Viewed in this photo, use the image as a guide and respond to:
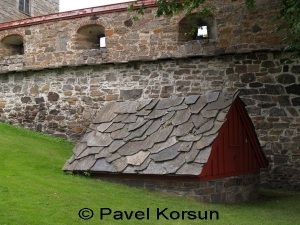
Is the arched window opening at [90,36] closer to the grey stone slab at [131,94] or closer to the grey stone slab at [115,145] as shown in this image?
the grey stone slab at [131,94]

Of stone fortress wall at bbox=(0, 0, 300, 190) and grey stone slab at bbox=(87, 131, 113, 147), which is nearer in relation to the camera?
grey stone slab at bbox=(87, 131, 113, 147)

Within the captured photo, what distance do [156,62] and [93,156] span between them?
4.19 metres

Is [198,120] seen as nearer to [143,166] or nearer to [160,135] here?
[160,135]

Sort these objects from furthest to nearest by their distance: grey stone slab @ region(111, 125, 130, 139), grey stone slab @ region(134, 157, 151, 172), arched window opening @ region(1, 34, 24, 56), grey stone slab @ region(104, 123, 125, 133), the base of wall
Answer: arched window opening @ region(1, 34, 24, 56) < grey stone slab @ region(104, 123, 125, 133) < grey stone slab @ region(111, 125, 130, 139) < grey stone slab @ region(134, 157, 151, 172) < the base of wall

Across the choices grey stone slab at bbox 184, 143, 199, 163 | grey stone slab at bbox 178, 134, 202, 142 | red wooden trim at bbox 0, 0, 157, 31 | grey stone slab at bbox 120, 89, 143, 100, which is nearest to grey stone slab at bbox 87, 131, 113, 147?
grey stone slab at bbox 178, 134, 202, 142

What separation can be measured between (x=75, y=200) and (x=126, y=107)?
3.41 meters

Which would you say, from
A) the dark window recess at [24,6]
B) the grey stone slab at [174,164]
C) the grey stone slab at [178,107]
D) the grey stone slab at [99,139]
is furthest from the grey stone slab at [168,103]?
the dark window recess at [24,6]

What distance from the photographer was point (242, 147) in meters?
8.56

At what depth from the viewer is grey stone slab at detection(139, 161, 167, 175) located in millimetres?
7336

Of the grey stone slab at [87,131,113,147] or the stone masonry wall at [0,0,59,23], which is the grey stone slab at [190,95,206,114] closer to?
the grey stone slab at [87,131,113,147]

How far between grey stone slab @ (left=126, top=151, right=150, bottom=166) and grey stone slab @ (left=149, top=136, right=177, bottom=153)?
14cm

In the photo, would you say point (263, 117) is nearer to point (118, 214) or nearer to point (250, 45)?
point (250, 45)

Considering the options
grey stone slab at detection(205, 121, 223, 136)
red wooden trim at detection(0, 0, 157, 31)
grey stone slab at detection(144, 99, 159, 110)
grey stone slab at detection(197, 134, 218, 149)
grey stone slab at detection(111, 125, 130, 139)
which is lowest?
grey stone slab at detection(197, 134, 218, 149)

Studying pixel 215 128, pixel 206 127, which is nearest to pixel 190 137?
pixel 206 127
